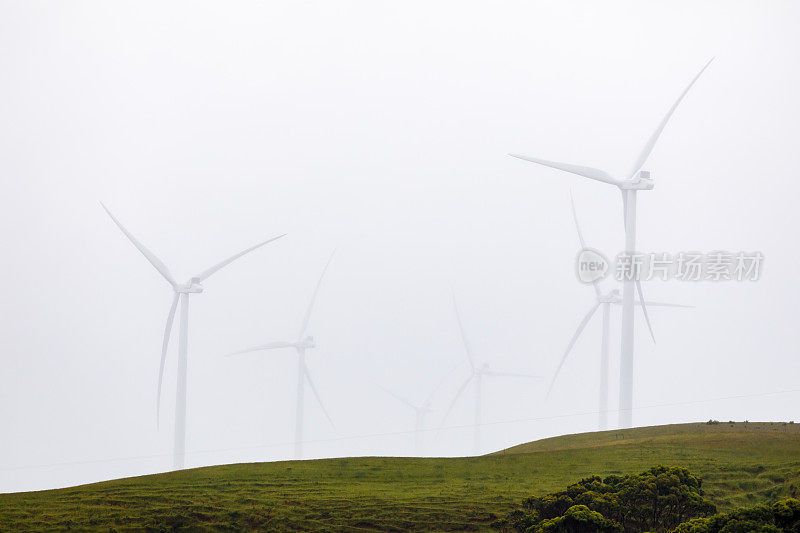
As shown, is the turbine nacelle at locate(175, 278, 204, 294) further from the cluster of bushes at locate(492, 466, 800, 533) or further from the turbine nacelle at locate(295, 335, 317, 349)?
the cluster of bushes at locate(492, 466, 800, 533)

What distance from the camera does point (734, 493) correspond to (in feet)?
167

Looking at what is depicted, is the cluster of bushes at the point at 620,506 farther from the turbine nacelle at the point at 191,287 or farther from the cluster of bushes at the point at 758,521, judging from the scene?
the turbine nacelle at the point at 191,287

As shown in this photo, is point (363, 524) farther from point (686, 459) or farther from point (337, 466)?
point (686, 459)

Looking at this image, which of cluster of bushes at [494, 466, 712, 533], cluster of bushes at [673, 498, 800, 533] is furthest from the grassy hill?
cluster of bushes at [673, 498, 800, 533]

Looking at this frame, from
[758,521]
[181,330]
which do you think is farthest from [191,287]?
[758,521]

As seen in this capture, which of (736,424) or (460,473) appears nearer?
(460,473)

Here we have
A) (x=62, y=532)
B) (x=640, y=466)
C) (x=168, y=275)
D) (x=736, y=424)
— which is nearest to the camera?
(x=62, y=532)

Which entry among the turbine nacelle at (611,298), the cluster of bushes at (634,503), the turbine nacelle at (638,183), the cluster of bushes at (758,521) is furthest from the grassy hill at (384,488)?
the turbine nacelle at (611,298)

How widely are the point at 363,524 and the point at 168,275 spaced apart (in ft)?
169

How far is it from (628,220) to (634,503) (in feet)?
141

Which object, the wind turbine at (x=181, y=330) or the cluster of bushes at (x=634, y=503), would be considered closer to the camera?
the cluster of bushes at (x=634, y=503)

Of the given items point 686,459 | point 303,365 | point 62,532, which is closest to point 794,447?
point 686,459

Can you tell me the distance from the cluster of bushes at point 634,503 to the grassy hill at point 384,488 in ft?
13.0

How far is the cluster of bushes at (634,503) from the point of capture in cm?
4303
